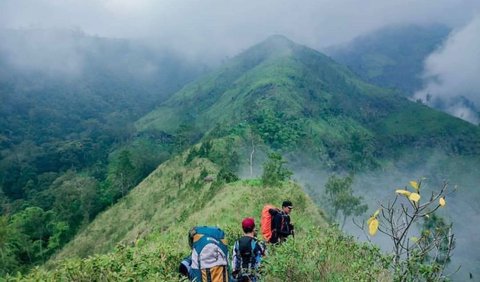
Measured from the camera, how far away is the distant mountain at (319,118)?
112 meters

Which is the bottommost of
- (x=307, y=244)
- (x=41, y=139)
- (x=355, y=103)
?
(x=41, y=139)

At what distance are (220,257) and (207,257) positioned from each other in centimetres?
24

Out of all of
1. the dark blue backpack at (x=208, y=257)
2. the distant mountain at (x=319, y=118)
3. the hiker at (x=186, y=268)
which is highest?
the distant mountain at (x=319, y=118)

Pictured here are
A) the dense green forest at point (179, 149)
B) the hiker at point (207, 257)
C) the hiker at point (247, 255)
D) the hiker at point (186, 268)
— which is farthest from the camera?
the dense green forest at point (179, 149)

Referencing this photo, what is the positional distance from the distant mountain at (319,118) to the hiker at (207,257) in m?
85.6

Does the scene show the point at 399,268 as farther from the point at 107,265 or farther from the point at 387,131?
the point at 387,131

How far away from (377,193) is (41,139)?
117 meters

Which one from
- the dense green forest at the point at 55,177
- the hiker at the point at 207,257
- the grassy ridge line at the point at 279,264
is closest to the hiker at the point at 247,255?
the grassy ridge line at the point at 279,264

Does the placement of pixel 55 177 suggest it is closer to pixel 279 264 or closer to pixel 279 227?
pixel 279 227

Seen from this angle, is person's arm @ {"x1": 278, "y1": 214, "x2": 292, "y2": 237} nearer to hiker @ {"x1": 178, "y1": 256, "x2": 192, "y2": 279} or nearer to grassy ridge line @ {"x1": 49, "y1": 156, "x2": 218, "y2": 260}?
hiker @ {"x1": 178, "y1": 256, "x2": 192, "y2": 279}

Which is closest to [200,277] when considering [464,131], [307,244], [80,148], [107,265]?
[107,265]

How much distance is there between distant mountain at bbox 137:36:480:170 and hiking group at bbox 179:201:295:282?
84543mm

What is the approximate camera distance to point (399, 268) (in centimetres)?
655

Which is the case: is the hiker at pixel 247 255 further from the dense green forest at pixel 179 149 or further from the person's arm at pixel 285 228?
the person's arm at pixel 285 228
